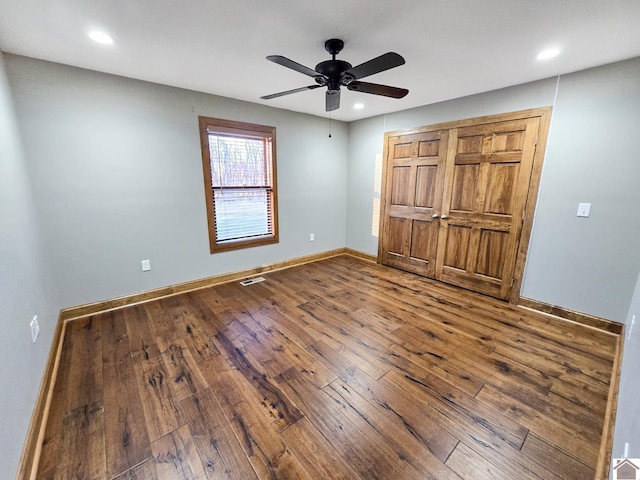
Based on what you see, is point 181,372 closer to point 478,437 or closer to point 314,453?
point 314,453

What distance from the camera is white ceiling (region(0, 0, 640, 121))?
1557mm

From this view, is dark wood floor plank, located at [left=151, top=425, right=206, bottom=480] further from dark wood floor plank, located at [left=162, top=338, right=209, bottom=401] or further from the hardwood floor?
dark wood floor plank, located at [left=162, top=338, right=209, bottom=401]

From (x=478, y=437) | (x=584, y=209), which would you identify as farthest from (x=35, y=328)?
(x=584, y=209)

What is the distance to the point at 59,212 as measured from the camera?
2.47 metres

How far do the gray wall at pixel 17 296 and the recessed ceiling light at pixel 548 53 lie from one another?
3.74 meters

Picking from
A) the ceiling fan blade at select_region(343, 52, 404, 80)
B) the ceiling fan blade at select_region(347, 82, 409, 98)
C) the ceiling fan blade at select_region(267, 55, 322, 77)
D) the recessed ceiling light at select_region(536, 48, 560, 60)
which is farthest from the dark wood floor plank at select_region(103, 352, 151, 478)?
the recessed ceiling light at select_region(536, 48, 560, 60)

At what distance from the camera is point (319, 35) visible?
1852mm

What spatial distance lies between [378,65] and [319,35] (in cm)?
53

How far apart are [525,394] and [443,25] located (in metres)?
2.44

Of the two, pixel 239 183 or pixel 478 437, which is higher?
pixel 239 183

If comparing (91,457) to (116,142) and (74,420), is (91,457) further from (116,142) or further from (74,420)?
(116,142)

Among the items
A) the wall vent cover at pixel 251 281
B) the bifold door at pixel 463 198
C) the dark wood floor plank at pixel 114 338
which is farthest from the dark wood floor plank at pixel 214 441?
the bifold door at pixel 463 198

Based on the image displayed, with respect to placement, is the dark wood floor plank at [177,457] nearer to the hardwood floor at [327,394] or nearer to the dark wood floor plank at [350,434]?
the hardwood floor at [327,394]

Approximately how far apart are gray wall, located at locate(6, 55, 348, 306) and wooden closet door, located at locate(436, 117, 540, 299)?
96.5 inches
